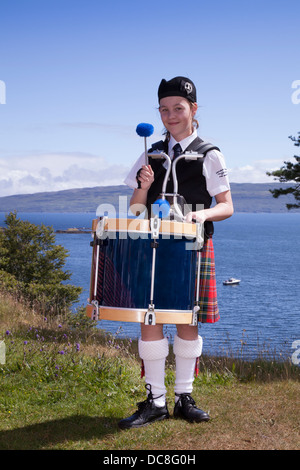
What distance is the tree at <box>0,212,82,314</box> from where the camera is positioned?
25172 mm

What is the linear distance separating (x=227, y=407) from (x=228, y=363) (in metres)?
2.43

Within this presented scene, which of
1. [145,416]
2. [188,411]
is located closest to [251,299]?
[188,411]

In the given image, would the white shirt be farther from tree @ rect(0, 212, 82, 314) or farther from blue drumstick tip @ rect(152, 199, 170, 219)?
tree @ rect(0, 212, 82, 314)

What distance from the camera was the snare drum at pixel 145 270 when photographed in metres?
3.48

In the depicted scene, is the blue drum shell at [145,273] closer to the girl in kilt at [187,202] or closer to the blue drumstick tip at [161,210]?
the blue drumstick tip at [161,210]

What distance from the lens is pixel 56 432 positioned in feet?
13.4

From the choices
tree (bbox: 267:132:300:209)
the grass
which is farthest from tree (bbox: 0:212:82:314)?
the grass

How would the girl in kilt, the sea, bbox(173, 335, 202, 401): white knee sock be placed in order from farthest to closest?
the sea → bbox(173, 335, 202, 401): white knee sock → the girl in kilt

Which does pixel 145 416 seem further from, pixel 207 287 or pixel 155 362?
pixel 207 287

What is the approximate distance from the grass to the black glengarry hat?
2484 millimetres

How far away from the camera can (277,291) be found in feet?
237

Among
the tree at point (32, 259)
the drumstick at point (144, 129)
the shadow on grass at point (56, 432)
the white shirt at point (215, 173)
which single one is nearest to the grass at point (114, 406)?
the shadow on grass at point (56, 432)

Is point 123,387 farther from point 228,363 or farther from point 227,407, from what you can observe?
point 228,363
